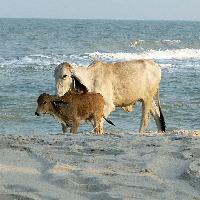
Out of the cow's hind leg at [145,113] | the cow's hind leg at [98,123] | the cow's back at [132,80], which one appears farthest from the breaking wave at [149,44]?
the cow's hind leg at [98,123]

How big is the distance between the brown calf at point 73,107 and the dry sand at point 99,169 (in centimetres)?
170

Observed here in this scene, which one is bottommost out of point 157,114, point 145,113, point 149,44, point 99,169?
point 149,44

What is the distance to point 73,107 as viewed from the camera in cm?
955

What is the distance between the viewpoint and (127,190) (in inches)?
204

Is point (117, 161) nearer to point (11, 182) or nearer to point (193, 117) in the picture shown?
point (11, 182)

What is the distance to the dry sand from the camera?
5098 millimetres

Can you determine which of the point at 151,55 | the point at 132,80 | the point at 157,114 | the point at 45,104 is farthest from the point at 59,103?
the point at 151,55

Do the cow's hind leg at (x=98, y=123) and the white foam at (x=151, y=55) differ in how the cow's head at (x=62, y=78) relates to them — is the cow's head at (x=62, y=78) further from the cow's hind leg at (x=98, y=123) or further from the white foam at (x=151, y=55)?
the white foam at (x=151, y=55)

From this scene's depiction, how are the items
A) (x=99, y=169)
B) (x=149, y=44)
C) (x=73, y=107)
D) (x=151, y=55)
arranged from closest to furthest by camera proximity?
(x=99, y=169)
(x=73, y=107)
(x=151, y=55)
(x=149, y=44)

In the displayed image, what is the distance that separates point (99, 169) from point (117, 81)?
512cm

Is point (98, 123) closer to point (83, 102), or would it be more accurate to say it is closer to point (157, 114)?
point (83, 102)

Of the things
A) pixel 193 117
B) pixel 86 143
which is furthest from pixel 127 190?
pixel 193 117

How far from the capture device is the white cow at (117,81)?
33.1 feet

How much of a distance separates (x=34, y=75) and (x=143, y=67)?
15.2 meters
